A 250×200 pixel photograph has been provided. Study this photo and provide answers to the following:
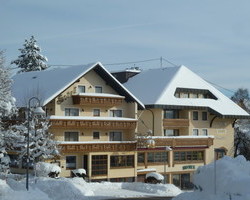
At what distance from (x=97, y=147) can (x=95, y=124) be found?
2.17 meters

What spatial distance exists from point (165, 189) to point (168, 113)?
598 inches

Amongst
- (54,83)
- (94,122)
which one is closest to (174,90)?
(94,122)

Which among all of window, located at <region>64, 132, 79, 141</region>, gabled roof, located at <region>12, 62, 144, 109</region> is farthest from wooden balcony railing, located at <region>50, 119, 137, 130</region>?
gabled roof, located at <region>12, 62, 144, 109</region>

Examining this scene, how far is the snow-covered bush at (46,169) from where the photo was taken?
40281 millimetres

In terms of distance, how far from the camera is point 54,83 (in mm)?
46719

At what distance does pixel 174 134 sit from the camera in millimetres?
55719

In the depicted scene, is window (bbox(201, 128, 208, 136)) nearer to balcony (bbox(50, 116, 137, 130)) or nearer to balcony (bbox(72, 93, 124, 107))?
balcony (bbox(50, 116, 137, 130))

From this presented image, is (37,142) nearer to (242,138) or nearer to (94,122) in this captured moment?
(94,122)

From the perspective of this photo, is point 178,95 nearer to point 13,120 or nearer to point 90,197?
point 13,120

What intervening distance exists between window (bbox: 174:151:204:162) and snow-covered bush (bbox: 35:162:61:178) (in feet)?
55.5

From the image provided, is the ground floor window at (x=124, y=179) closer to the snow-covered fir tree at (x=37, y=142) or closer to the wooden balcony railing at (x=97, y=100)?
the wooden balcony railing at (x=97, y=100)

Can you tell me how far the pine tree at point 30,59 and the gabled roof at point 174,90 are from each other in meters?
22.8

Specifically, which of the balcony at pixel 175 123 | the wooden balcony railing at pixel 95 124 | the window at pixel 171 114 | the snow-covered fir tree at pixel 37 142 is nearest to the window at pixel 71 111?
the wooden balcony railing at pixel 95 124

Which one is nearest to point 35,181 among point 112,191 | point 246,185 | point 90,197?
point 90,197
